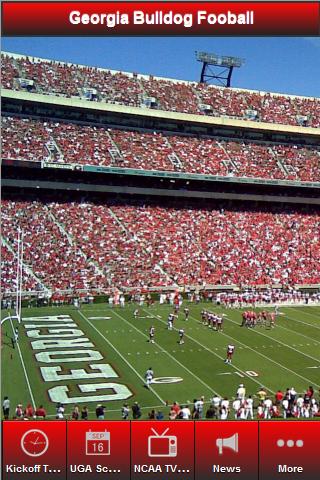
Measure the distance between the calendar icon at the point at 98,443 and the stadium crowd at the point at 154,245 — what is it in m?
20.5

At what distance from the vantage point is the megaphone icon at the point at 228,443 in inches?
304

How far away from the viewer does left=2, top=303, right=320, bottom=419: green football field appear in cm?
1521

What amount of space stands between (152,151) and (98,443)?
31.3m

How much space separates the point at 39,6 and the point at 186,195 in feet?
100

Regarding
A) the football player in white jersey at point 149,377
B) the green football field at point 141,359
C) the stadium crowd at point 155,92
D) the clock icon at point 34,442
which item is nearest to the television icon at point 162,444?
the clock icon at point 34,442

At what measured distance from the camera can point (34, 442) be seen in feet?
25.7

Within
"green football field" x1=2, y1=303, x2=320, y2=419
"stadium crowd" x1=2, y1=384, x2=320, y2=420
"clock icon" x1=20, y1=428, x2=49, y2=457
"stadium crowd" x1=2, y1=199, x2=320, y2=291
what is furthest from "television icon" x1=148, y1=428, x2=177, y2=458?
"stadium crowd" x1=2, y1=199, x2=320, y2=291

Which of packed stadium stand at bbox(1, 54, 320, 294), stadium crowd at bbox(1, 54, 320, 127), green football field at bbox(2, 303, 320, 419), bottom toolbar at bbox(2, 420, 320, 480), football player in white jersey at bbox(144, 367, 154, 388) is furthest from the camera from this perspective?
stadium crowd at bbox(1, 54, 320, 127)

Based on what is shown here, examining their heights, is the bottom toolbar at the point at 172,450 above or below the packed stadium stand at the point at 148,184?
below

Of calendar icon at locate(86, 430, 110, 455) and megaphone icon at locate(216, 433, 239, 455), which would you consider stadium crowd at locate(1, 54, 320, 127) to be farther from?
megaphone icon at locate(216, 433, 239, 455)

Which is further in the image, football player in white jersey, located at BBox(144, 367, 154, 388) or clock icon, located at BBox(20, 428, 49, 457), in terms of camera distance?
football player in white jersey, located at BBox(144, 367, 154, 388)

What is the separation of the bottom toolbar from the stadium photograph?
5482 mm

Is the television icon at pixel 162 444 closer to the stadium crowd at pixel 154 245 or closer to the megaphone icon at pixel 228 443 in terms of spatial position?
the megaphone icon at pixel 228 443

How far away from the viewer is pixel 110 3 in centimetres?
708
